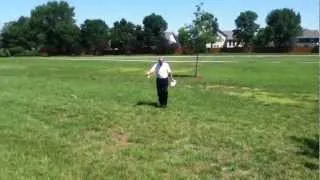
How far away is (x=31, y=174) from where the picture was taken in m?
9.98

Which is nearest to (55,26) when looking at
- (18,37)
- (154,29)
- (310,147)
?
(18,37)

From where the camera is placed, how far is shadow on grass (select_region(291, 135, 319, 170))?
427 inches

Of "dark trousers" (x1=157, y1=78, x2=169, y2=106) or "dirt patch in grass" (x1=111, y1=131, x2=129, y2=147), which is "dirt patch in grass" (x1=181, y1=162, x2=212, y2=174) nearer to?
"dirt patch in grass" (x1=111, y1=131, x2=129, y2=147)

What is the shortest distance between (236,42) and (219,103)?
133 m

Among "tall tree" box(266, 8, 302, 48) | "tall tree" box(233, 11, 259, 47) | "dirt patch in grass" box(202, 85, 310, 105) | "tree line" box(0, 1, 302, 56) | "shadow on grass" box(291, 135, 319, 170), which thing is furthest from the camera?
"tall tree" box(233, 11, 259, 47)

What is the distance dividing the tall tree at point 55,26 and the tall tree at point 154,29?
1456 cm

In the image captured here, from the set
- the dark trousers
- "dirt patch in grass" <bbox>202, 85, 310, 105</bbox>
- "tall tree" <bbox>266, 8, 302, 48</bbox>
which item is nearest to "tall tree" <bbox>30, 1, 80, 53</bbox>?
"tall tree" <bbox>266, 8, 302, 48</bbox>

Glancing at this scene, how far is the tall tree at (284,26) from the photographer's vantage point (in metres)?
137

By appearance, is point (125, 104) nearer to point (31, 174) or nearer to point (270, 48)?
point (31, 174)

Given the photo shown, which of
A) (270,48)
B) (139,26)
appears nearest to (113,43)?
(139,26)

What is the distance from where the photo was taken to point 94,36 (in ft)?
423

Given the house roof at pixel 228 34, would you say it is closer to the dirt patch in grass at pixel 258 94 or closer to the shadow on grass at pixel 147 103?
the dirt patch in grass at pixel 258 94

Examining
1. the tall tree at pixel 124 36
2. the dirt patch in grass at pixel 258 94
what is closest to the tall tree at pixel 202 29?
the dirt patch in grass at pixel 258 94

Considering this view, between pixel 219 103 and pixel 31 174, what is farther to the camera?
pixel 219 103
